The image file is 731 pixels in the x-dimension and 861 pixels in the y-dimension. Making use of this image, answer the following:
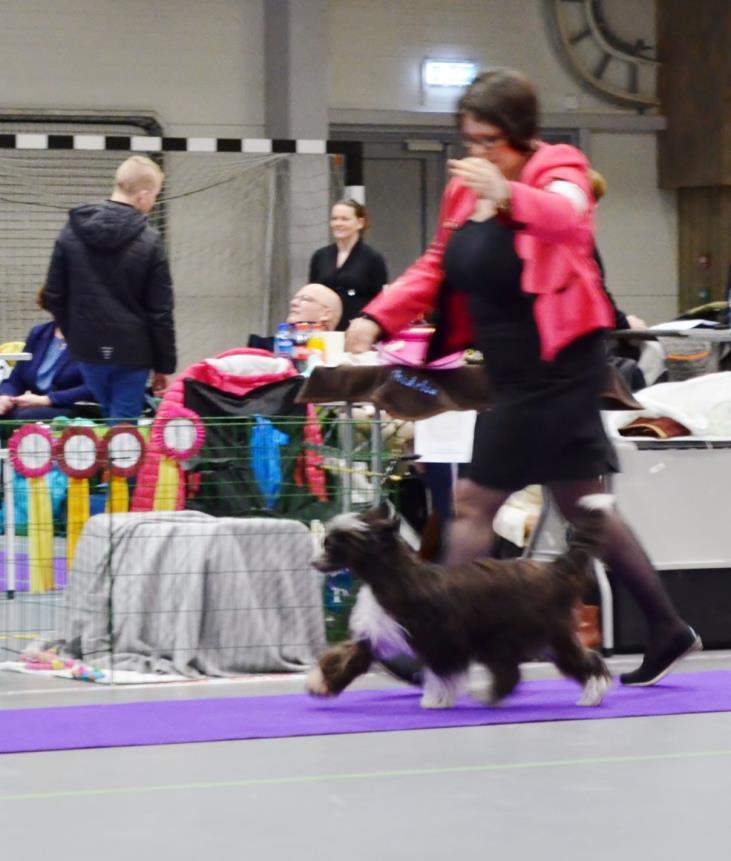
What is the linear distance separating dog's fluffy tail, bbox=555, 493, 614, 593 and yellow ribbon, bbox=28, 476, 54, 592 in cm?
177

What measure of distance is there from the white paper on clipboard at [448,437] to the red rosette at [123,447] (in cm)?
73

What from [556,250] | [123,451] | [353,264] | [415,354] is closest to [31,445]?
[123,451]

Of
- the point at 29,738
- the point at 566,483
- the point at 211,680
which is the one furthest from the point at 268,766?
the point at 211,680

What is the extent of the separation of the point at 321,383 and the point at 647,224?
7.48m

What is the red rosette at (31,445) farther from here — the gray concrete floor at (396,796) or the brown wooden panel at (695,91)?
the brown wooden panel at (695,91)

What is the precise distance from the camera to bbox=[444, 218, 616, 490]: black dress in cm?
308

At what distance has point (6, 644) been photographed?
14.2ft

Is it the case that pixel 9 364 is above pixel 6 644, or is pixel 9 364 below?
above

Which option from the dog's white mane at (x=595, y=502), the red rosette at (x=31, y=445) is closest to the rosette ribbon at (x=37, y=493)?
the red rosette at (x=31, y=445)

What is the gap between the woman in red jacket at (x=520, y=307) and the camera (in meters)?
3.02

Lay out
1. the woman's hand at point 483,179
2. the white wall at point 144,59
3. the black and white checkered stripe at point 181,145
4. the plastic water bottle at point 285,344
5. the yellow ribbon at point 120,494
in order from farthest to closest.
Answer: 1. the white wall at point 144,59
2. the black and white checkered stripe at point 181,145
3. the plastic water bottle at point 285,344
4. the yellow ribbon at point 120,494
5. the woman's hand at point 483,179

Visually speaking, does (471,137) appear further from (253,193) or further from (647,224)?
(647,224)

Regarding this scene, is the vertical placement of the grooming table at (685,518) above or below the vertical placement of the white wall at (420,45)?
below

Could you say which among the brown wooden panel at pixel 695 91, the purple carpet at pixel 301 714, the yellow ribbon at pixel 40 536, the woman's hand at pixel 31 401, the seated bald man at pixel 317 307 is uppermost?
the brown wooden panel at pixel 695 91
